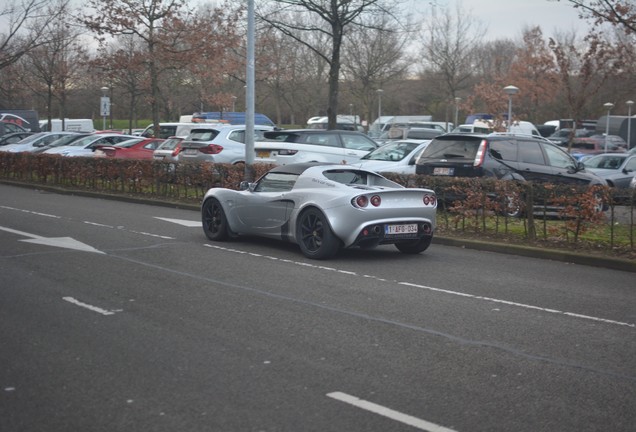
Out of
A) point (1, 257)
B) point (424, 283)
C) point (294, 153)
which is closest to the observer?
point (424, 283)

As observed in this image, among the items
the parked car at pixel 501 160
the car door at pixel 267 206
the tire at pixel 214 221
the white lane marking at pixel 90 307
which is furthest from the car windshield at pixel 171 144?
the white lane marking at pixel 90 307

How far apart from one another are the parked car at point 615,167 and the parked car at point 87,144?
17.5 m

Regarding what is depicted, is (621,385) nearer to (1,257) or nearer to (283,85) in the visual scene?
(1,257)

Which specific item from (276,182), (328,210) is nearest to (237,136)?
(276,182)

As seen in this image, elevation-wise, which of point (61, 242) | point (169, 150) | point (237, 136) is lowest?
Answer: point (61, 242)

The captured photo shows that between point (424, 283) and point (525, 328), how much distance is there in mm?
2423

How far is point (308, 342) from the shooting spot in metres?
7.20

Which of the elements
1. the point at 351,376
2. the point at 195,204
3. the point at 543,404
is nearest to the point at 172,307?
the point at 351,376

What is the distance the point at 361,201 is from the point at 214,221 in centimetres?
314

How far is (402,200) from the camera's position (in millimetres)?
11945

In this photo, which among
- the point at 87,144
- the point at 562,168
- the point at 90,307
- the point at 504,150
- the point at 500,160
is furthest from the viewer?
the point at 87,144

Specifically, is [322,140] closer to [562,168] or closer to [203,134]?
[203,134]

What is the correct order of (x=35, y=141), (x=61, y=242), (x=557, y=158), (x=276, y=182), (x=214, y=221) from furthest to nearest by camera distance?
(x=35, y=141)
(x=557, y=158)
(x=214, y=221)
(x=61, y=242)
(x=276, y=182)

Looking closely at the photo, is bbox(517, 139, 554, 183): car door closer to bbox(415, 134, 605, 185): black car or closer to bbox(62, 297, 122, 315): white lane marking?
bbox(415, 134, 605, 185): black car
